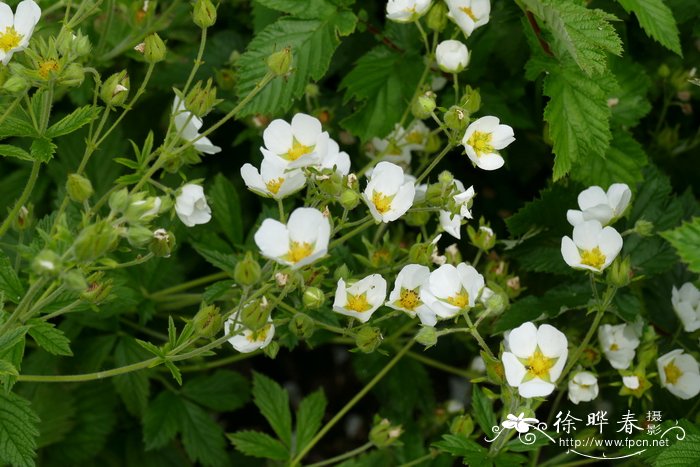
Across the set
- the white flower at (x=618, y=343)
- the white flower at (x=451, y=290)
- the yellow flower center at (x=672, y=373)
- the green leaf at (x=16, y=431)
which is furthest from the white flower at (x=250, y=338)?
the yellow flower center at (x=672, y=373)

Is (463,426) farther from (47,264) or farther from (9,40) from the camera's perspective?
(9,40)

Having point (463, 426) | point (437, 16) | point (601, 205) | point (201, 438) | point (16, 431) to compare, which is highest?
point (437, 16)

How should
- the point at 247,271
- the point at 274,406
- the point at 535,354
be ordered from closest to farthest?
the point at 247,271, the point at 535,354, the point at 274,406

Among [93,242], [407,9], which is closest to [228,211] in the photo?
[407,9]

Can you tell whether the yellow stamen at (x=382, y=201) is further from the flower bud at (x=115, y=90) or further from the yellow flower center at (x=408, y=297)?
the flower bud at (x=115, y=90)

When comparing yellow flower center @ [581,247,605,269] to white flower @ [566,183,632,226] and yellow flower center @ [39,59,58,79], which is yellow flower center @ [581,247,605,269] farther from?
yellow flower center @ [39,59,58,79]

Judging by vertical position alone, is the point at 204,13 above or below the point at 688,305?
above

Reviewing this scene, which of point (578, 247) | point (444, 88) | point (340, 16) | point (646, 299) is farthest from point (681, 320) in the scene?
point (340, 16)
